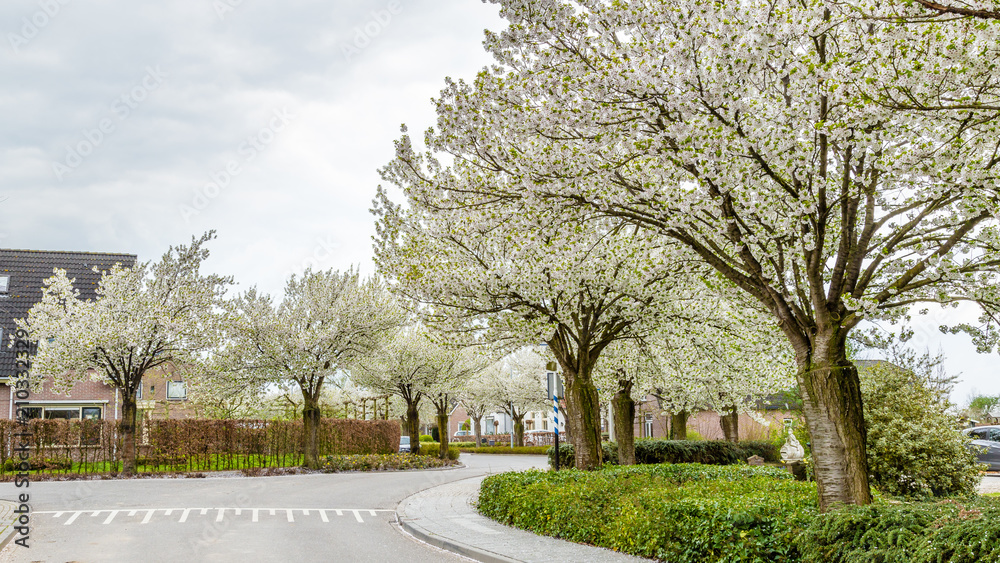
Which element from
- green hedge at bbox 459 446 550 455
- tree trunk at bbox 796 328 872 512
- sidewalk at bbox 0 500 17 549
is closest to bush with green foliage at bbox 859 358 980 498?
tree trunk at bbox 796 328 872 512

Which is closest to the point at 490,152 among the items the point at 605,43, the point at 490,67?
the point at 490,67

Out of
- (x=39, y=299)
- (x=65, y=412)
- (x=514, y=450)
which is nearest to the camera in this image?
(x=39, y=299)

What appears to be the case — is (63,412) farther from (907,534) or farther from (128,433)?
(907,534)

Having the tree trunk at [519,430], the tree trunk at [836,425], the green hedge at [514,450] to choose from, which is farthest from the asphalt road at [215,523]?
the tree trunk at [519,430]

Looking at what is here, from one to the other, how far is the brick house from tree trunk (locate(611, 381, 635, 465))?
17315 mm

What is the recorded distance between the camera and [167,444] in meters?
24.0

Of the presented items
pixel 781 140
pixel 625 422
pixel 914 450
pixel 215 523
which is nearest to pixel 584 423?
pixel 914 450

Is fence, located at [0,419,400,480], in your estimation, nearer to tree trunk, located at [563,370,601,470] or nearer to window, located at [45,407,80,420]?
window, located at [45,407,80,420]

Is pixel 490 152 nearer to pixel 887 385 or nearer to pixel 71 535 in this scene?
pixel 71 535

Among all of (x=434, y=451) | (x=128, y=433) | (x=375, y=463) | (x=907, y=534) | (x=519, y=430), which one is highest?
(x=907, y=534)

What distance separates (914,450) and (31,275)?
33.1 m

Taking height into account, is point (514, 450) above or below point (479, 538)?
below

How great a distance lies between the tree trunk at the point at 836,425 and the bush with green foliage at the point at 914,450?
5.78 metres

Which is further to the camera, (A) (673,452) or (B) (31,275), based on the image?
(B) (31,275)
